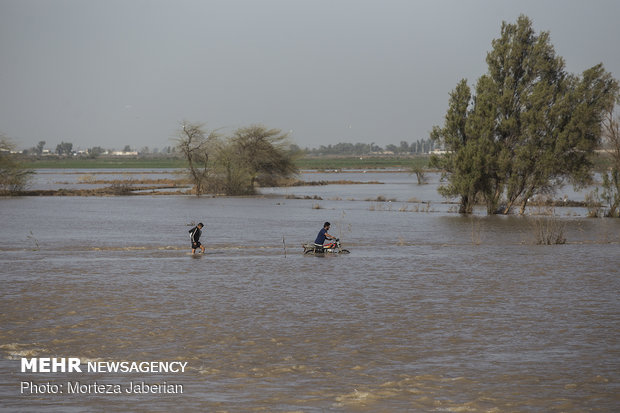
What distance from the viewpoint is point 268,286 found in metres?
16.3

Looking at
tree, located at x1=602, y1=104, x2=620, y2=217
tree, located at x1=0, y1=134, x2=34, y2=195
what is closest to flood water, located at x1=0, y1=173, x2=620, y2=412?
tree, located at x1=602, y1=104, x2=620, y2=217

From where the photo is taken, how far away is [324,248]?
22.5 meters

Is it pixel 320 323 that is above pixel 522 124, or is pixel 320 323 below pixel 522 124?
below

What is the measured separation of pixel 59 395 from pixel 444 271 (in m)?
12.7

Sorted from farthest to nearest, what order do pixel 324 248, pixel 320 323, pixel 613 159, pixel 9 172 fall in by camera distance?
pixel 9 172
pixel 613 159
pixel 324 248
pixel 320 323

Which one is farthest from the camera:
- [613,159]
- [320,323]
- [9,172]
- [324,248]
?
[9,172]

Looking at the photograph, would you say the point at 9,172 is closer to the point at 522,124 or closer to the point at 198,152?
the point at 198,152

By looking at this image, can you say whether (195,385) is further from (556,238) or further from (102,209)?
(102,209)

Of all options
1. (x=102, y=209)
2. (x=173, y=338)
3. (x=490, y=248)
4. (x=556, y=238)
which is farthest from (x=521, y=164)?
(x=173, y=338)

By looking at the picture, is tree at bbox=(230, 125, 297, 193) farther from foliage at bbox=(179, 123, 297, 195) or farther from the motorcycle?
the motorcycle

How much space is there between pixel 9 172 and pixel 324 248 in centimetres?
4851

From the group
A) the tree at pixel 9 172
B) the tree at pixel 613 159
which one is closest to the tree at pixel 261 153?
the tree at pixel 9 172

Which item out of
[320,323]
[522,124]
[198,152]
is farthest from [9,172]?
[320,323]

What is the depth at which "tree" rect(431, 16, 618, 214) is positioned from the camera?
39.9 metres
